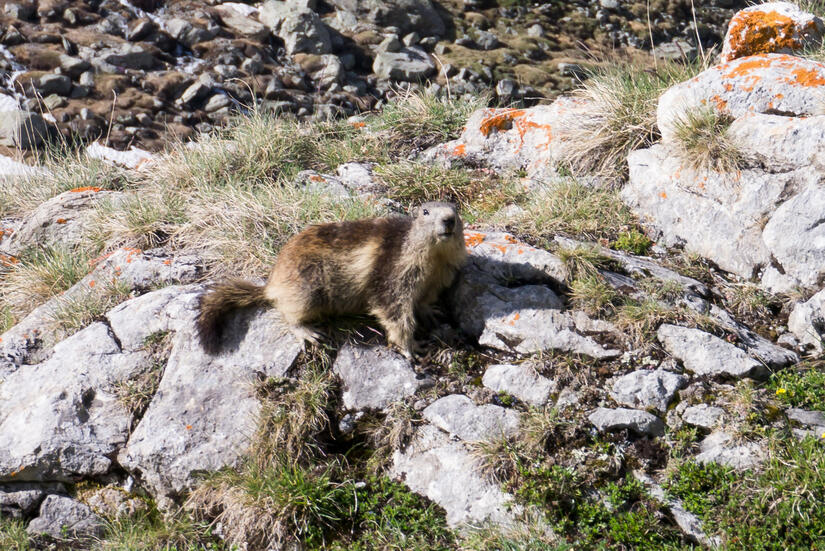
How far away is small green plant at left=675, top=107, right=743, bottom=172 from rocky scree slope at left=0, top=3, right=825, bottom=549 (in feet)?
0.13

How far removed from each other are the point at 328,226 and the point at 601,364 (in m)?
2.41

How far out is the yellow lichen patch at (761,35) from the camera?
756 cm

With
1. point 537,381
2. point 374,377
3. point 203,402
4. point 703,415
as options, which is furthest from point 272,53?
point 703,415

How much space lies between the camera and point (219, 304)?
5.48 m

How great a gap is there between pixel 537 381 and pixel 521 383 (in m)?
0.12

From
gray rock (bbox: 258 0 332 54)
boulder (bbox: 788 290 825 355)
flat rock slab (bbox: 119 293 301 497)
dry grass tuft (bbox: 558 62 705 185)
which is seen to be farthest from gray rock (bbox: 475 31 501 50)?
flat rock slab (bbox: 119 293 301 497)

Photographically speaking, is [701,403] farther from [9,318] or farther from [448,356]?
[9,318]

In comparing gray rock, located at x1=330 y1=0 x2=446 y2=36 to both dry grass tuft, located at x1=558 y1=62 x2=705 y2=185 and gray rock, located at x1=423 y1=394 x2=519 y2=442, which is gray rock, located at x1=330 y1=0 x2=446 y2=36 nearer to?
dry grass tuft, located at x1=558 y1=62 x2=705 y2=185

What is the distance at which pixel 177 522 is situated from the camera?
487cm

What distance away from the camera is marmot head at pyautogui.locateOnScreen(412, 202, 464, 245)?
5.15 m

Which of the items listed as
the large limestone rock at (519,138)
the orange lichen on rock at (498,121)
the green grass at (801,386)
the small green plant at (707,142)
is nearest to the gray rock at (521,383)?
the green grass at (801,386)

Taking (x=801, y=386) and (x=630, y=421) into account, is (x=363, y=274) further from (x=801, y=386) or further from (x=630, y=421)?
(x=801, y=386)

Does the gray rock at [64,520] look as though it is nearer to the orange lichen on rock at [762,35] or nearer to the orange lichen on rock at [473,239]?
the orange lichen on rock at [473,239]

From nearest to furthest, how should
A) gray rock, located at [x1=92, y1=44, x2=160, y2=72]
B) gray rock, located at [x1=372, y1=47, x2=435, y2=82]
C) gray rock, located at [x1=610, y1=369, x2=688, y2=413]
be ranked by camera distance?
gray rock, located at [x1=610, y1=369, x2=688, y2=413] → gray rock, located at [x1=92, y1=44, x2=160, y2=72] → gray rock, located at [x1=372, y1=47, x2=435, y2=82]
